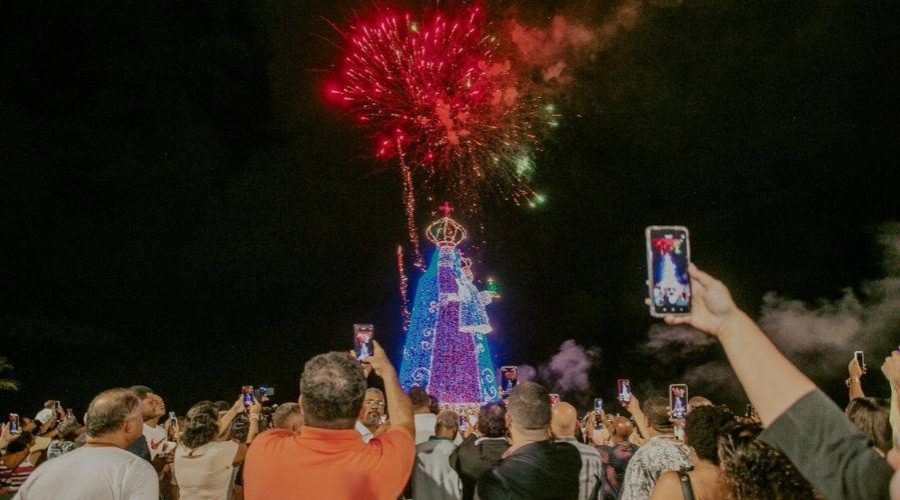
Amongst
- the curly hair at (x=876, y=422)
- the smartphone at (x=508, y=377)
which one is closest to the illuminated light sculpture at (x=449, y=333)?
the smartphone at (x=508, y=377)

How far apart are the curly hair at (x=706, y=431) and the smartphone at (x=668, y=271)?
163 centimetres

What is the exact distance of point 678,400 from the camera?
7.42 m

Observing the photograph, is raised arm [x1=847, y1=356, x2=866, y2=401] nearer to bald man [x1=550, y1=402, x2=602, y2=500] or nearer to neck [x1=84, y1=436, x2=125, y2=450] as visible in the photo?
bald man [x1=550, y1=402, x2=602, y2=500]

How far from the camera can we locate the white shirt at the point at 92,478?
3.56 meters

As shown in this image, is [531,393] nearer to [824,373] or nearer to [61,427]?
[61,427]

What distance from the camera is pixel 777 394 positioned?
1635 mm

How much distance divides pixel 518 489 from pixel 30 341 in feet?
95.6

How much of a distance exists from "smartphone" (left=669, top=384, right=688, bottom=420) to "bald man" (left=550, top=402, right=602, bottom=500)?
2880 mm

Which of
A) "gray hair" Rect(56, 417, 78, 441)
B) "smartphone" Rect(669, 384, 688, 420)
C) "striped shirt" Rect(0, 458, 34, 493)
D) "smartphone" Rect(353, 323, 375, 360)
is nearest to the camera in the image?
"smartphone" Rect(353, 323, 375, 360)

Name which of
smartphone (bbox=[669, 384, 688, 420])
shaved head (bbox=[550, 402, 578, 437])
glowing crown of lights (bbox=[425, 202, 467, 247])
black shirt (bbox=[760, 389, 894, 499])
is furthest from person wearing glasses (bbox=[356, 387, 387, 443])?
glowing crown of lights (bbox=[425, 202, 467, 247])

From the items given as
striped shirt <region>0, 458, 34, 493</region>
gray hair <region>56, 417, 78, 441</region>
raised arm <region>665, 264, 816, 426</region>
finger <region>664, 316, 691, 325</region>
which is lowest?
striped shirt <region>0, 458, 34, 493</region>

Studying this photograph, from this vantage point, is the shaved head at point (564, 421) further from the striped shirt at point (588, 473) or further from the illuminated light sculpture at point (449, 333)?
the illuminated light sculpture at point (449, 333)

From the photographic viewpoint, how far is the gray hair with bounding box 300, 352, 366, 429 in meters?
2.90

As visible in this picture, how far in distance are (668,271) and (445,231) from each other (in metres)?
23.0
